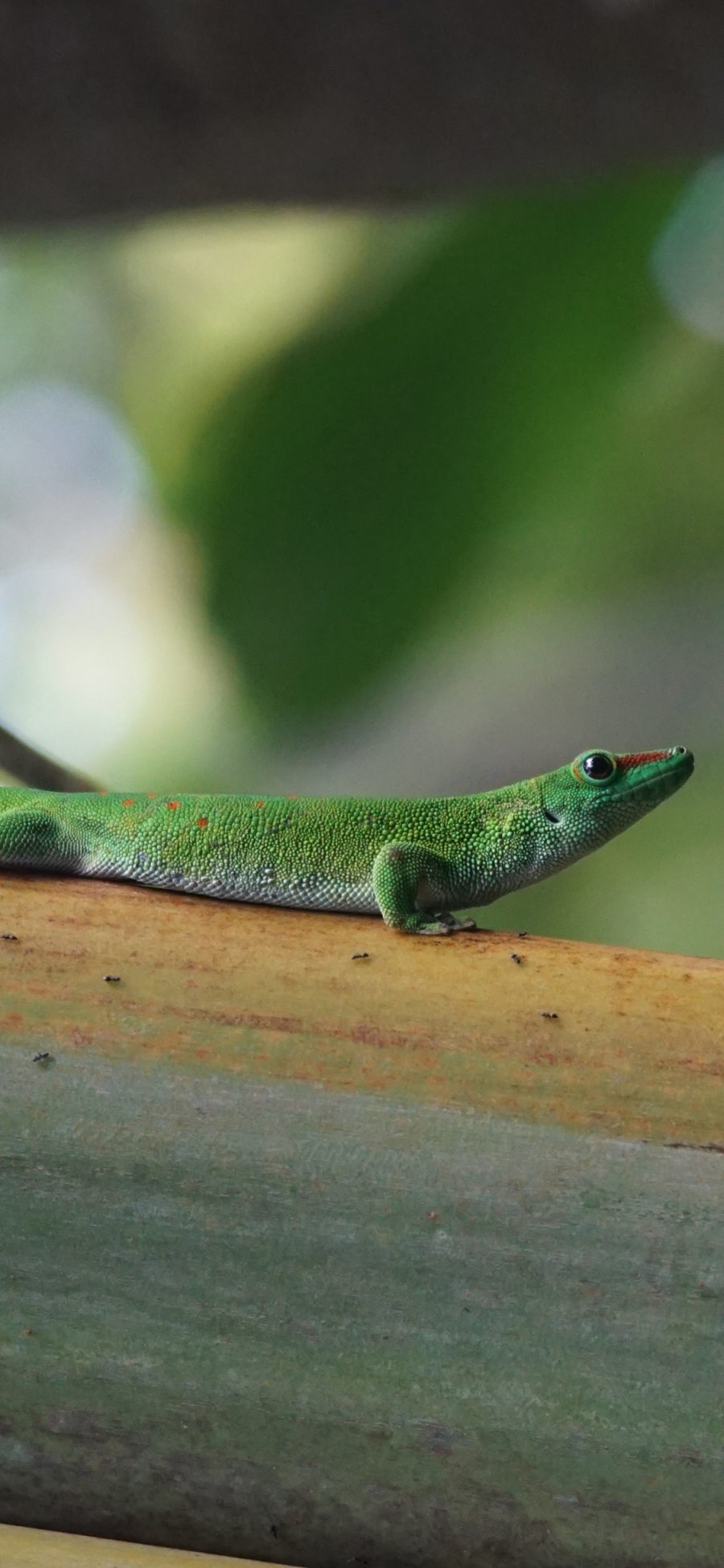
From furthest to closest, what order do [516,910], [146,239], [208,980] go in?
1. [146,239]
2. [516,910]
3. [208,980]

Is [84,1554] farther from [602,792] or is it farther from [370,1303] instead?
[602,792]

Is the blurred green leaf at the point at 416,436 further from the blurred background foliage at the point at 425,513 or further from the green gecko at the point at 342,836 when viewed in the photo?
the green gecko at the point at 342,836

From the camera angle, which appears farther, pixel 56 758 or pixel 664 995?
pixel 56 758

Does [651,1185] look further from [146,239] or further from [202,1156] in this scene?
[146,239]

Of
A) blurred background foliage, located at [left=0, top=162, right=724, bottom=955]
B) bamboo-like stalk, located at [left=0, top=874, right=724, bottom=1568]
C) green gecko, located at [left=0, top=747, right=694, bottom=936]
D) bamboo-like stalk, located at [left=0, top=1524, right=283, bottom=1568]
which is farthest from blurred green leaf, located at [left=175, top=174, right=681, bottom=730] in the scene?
bamboo-like stalk, located at [left=0, top=1524, right=283, bottom=1568]

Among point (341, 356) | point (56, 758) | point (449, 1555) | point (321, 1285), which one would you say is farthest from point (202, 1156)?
point (341, 356)

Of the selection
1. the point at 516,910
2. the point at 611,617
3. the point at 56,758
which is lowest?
the point at 56,758

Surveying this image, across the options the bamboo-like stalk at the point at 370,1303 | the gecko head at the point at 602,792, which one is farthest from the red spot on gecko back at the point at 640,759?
the bamboo-like stalk at the point at 370,1303

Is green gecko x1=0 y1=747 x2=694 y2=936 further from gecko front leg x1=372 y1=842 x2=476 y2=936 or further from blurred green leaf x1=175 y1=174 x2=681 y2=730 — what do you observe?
blurred green leaf x1=175 y1=174 x2=681 y2=730
